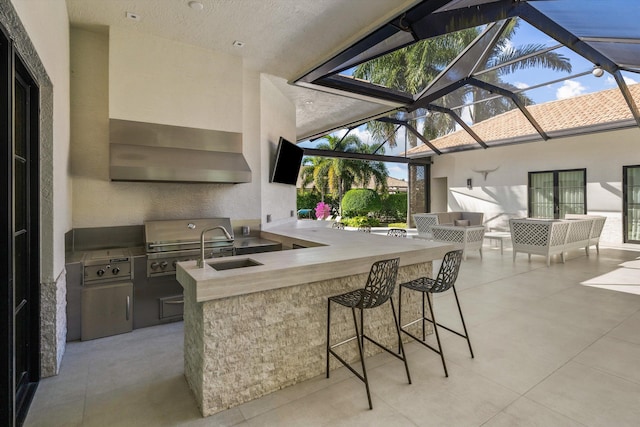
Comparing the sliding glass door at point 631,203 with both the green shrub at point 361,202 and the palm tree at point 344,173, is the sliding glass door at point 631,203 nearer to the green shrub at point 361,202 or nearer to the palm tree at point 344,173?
the green shrub at point 361,202

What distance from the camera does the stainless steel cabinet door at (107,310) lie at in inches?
121

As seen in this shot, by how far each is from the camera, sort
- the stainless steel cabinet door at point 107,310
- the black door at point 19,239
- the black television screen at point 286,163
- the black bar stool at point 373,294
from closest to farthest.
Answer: the black door at point 19,239, the black bar stool at point 373,294, the stainless steel cabinet door at point 107,310, the black television screen at point 286,163

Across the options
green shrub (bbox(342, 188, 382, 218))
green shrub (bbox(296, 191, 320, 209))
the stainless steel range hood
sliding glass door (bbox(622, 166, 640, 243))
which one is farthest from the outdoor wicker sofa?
green shrub (bbox(296, 191, 320, 209))

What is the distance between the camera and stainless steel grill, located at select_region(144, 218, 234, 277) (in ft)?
11.1

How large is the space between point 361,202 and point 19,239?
13.5 metres

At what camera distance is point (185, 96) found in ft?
12.5

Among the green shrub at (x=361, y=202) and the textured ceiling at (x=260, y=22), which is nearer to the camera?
the textured ceiling at (x=260, y=22)

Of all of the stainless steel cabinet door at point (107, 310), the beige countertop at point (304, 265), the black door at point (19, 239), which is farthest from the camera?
the stainless steel cabinet door at point (107, 310)

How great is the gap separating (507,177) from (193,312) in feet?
39.5

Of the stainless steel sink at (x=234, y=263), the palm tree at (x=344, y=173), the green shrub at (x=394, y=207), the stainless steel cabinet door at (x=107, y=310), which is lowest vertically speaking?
the stainless steel cabinet door at (x=107, y=310)

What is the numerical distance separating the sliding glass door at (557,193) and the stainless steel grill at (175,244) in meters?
10.8

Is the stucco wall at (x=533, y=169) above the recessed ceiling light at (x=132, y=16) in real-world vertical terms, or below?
below

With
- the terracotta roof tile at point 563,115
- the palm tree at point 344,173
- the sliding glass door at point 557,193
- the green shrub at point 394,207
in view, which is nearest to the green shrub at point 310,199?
the palm tree at point 344,173

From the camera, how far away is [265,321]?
7.18 feet
